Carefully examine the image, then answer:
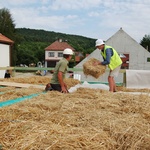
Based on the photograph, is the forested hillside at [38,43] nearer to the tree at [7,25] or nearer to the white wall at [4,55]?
the tree at [7,25]

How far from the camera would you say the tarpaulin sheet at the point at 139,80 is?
8.73 metres

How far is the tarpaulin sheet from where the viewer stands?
8.73 metres

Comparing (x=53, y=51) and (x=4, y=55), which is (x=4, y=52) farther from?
(x=53, y=51)

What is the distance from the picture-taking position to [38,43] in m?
89.1

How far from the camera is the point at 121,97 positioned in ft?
15.2

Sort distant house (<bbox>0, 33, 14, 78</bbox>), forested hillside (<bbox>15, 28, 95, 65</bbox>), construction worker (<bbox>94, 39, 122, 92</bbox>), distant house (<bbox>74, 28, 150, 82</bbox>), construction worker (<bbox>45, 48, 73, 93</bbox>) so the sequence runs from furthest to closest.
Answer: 1. forested hillside (<bbox>15, 28, 95, 65</bbox>)
2. distant house (<bbox>0, 33, 14, 78</bbox>)
3. distant house (<bbox>74, 28, 150, 82</bbox>)
4. construction worker (<bbox>94, 39, 122, 92</bbox>)
5. construction worker (<bbox>45, 48, 73, 93</bbox>)

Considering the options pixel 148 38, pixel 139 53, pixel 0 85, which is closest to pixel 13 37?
pixel 148 38

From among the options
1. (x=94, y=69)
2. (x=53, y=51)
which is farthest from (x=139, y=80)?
(x=53, y=51)

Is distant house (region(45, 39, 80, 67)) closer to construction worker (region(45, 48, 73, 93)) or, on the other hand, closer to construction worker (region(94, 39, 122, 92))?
construction worker (region(94, 39, 122, 92))

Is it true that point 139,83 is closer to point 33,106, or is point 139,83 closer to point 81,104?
point 81,104

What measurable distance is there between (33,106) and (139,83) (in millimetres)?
5701

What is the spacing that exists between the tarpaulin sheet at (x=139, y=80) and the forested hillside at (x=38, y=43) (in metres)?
49.0

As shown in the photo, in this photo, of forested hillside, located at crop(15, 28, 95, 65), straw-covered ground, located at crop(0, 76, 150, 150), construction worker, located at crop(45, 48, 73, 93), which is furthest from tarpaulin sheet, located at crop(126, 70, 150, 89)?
forested hillside, located at crop(15, 28, 95, 65)

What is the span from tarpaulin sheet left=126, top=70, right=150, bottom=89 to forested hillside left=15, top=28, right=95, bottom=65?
49.0m
